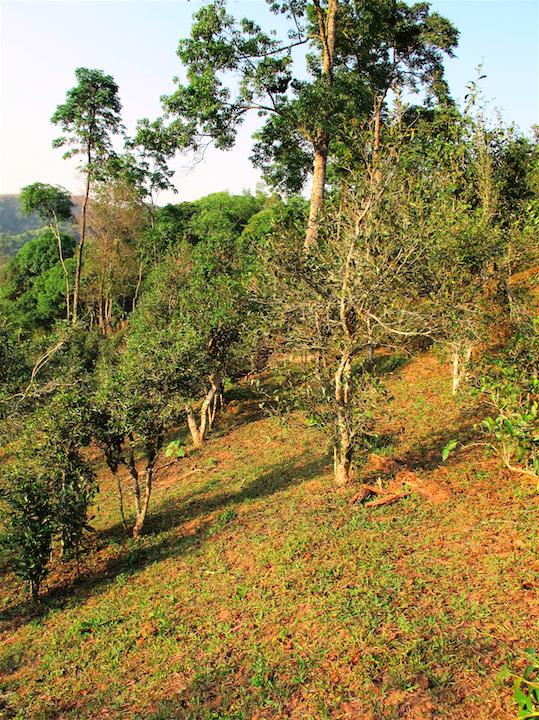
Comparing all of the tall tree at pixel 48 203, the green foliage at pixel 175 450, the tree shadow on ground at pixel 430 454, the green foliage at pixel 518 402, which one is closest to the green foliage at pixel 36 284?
the tall tree at pixel 48 203

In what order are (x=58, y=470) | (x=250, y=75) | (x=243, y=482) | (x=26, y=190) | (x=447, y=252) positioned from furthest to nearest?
(x=26, y=190) → (x=250, y=75) → (x=243, y=482) → (x=447, y=252) → (x=58, y=470)

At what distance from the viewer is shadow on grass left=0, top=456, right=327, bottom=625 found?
10391mm

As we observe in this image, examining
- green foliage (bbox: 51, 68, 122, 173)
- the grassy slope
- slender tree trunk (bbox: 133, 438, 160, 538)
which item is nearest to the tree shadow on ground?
the grassy slope

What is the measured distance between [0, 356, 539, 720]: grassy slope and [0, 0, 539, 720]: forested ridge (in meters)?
0.04

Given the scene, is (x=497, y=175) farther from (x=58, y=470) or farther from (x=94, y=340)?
(x=94, y=340)

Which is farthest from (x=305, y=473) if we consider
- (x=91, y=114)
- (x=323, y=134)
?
(x=91, y=114)

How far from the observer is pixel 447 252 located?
13.2m

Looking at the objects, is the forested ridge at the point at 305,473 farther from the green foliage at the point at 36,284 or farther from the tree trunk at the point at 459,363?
the green foliage at the point at 36,284

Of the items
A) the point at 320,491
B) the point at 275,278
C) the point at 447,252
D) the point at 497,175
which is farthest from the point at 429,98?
the point at 320,491

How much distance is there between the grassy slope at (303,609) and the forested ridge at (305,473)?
42 millimetres

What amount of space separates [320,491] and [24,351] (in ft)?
46.1

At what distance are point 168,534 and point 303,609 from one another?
17.4 ft

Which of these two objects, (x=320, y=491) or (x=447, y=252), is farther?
(x=447, y=252)

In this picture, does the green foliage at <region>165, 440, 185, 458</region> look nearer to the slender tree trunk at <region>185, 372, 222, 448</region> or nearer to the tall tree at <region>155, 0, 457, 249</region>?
the slender tree trunk at <region>185, 372, 222, 448</region>
